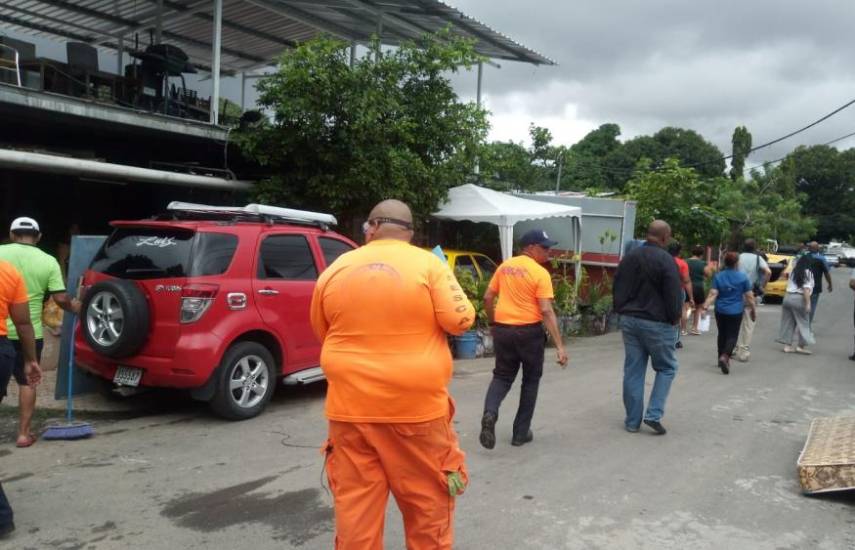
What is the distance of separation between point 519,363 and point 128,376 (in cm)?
341

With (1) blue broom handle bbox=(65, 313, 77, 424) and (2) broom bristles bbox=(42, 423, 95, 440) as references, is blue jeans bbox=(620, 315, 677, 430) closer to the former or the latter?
(2) broom bristles bbox=(42, 423, 95, 440)

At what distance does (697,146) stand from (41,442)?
174 ft

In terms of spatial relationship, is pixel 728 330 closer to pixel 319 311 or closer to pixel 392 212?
pixel 392 212

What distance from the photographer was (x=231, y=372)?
6.36 meters

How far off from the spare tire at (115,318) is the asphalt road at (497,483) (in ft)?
2.52

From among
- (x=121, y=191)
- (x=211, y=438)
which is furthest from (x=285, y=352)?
(x=121, y=191)

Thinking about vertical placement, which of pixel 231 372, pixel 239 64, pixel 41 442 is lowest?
pixel 41 442

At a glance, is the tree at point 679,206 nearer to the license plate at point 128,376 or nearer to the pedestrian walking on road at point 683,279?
the pedestrian walking on road at point 683,279

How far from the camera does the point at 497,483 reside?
493 centimetres

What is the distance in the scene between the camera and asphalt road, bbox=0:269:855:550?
407 cm

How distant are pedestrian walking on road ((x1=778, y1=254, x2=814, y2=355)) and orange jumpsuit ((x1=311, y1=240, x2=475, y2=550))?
1021 cm

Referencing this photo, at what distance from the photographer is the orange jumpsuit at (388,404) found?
2844mm

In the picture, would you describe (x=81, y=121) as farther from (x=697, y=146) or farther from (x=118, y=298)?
(x=697, y=146)

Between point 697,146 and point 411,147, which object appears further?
point 697,146
